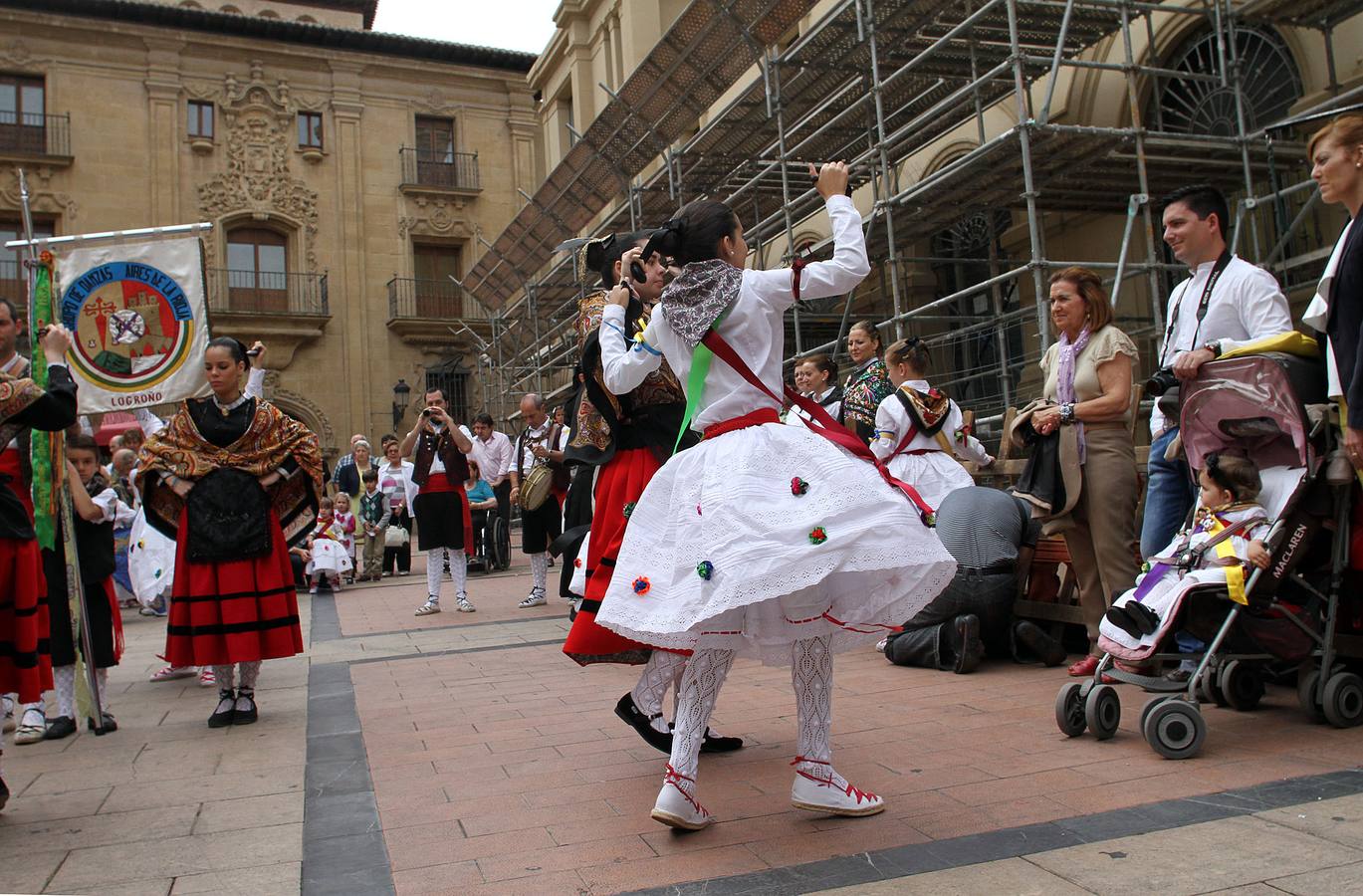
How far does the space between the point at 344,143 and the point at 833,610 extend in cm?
3153

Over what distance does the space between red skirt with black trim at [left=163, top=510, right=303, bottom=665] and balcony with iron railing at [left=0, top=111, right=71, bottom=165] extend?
92.6 ft

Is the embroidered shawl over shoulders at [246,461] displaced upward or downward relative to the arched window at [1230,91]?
downward

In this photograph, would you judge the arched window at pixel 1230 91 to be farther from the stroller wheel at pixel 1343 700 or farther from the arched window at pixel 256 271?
the arched window at pixel 256 271

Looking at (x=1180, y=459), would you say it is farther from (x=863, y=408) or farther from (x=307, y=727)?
(x=307, y=727)

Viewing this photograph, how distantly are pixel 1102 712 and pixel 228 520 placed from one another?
12.8ft

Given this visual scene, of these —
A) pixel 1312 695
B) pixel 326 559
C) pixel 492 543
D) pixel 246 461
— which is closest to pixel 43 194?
pixel 492 543

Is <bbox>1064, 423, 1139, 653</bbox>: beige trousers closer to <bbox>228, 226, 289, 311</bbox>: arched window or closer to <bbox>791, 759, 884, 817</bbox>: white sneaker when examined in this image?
<bbox>791, 759, 884, 817</bbox>: white sneaker

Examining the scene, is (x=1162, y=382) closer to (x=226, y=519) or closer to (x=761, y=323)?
(x=761, y=323)

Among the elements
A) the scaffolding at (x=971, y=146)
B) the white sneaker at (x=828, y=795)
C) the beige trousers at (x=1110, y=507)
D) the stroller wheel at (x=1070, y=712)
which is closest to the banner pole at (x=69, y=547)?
the white sneaker at (x=828, y=795)

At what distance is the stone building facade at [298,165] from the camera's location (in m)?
29.0

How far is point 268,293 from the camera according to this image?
3092cm

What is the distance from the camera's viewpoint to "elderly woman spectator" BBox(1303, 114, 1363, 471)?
3637 mm

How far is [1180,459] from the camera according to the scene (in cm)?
476

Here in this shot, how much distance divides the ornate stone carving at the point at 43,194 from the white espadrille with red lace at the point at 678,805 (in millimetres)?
30825
